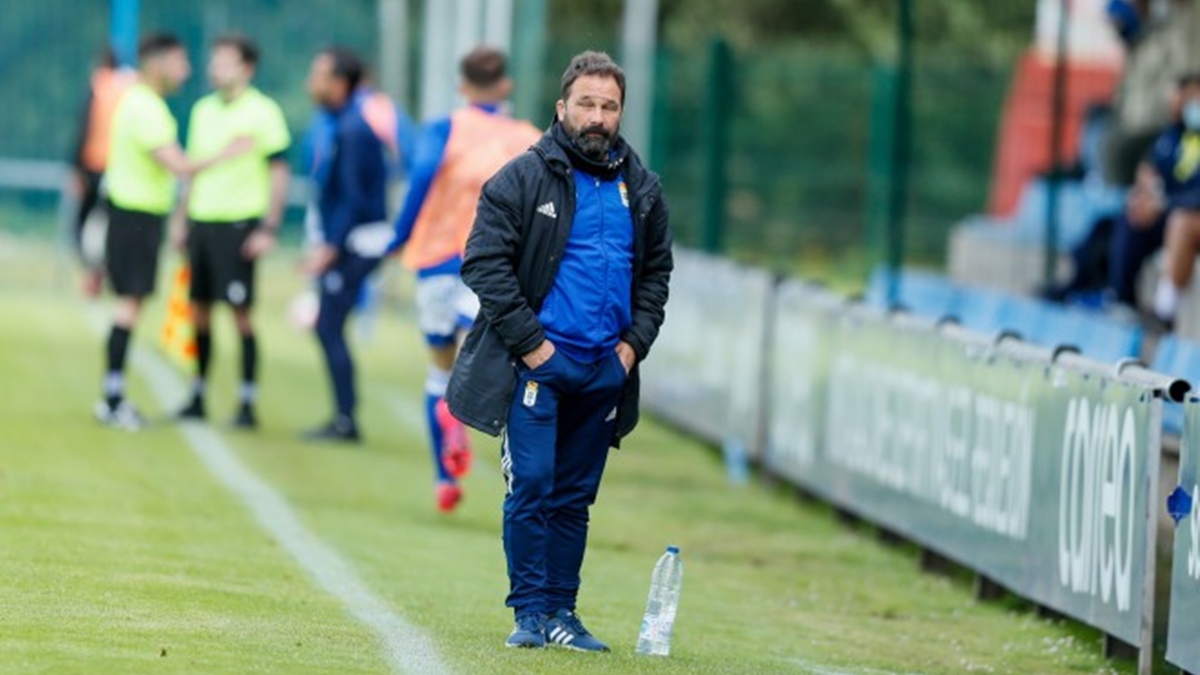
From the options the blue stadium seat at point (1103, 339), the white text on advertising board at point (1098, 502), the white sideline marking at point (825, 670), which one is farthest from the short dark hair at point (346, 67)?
the white sideline marking at point (825, 670)

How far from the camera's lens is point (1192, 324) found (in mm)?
19094

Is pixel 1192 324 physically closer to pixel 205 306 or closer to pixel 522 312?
pixel 205 306

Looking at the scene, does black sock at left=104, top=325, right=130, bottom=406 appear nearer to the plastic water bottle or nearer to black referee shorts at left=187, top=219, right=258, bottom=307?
black referee shorts at left=187, top=219, right=258, bottom=307

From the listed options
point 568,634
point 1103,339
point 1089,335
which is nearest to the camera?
point 568,634

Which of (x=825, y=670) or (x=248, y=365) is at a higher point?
(x=825, y=670)

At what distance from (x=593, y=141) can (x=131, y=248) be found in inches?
311

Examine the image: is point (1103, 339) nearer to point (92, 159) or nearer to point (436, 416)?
point (436, 416)

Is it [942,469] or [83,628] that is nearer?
[83,628]

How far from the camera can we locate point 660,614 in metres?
10.0

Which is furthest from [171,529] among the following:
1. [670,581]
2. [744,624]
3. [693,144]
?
[693,144]

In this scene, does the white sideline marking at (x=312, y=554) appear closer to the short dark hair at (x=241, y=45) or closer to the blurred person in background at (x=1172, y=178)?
the short dark hair at (x=241, y=45)

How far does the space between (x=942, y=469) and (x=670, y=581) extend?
13.2ft

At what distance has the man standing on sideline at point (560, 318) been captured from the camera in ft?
31.7

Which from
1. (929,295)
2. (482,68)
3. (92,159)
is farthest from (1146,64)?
(482,68)
